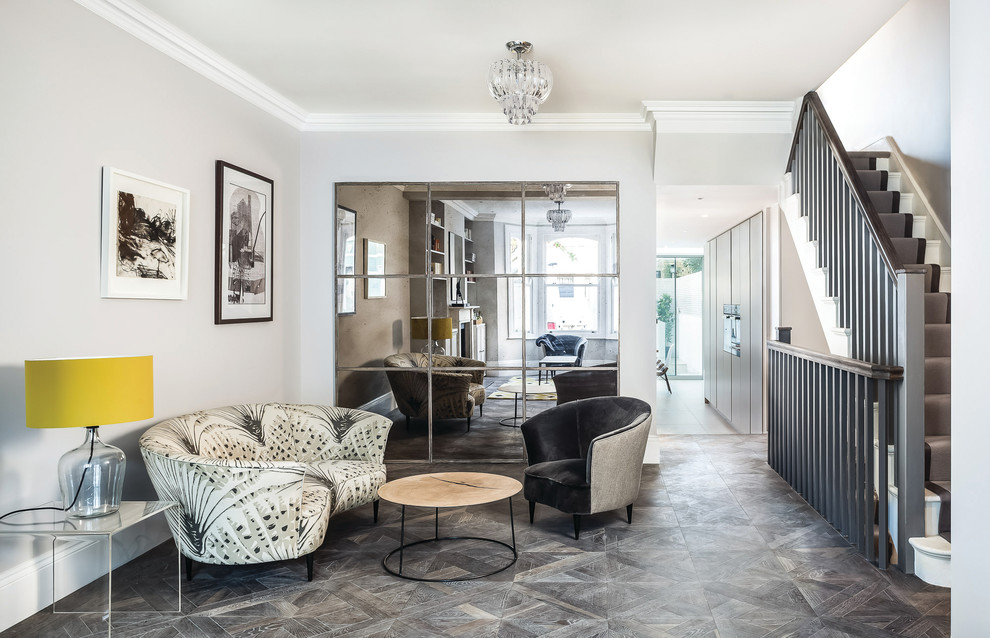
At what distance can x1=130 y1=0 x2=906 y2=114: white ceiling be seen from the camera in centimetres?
352

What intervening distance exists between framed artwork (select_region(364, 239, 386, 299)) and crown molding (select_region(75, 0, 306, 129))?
1181mm

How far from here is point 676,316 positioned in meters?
12.9

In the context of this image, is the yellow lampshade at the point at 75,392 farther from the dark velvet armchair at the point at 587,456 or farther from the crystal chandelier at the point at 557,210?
the crystal chandelier at the point at 557,210

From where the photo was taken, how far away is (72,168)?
304 cm

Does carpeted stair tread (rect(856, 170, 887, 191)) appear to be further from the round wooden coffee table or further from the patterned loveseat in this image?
the patterned loveseat

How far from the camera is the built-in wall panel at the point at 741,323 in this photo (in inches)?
262

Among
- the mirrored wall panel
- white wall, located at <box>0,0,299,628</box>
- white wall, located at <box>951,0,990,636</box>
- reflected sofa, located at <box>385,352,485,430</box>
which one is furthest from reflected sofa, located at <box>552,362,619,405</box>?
white wall, located at <box>951,0,990,636</box>

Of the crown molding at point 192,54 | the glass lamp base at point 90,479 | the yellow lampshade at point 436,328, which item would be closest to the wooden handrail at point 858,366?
the yellow lampshade at point 436,328

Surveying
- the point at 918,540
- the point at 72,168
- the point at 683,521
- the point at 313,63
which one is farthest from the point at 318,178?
the point at 918,540

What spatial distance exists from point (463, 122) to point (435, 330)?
1.74 meters

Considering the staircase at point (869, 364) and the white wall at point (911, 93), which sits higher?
the white wall at point (911, 93)

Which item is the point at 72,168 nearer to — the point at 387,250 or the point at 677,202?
the point at 387,250

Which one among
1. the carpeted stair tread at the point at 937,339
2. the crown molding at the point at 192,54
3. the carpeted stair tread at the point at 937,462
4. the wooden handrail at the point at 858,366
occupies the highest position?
the crown molding at the point at 192,54

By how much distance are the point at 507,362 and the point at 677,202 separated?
7.22 ft
